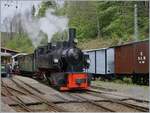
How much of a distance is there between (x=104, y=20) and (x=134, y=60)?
26.6m

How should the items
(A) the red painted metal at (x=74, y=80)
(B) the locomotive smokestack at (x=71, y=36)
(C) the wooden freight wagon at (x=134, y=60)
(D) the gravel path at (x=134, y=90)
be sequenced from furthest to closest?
(C) the wooden freight wagon at (x=134, y=60) < (B) the locomotive smokestack at (x=71, y=36) < (A) the red painted metal at (x=74, y=80) < (D) the gravel path at (x=134, y=90)

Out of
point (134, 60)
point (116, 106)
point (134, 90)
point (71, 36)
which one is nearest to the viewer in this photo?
point (116, 106)

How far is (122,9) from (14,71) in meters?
13.9

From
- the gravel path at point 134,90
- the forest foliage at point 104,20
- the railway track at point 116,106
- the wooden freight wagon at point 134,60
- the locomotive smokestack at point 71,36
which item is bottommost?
the railway track at point 116,106

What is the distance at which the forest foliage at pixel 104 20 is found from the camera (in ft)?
132

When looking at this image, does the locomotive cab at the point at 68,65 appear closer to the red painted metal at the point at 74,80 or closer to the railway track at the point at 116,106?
the red painted metal at the point at 74,80

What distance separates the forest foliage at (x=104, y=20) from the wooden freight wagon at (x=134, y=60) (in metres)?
10.4

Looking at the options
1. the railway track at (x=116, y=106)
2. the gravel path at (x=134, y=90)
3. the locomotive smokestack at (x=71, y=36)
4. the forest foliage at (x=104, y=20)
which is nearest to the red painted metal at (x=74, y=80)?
the gravel path at (x=134, y=90)

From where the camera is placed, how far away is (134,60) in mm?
21703

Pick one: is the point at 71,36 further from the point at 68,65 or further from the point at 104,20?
the point at 104,20

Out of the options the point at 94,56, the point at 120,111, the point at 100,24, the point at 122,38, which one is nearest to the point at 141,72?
the point at 94,56

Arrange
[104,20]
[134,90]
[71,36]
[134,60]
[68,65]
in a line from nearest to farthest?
[134,90]
[68,65]
[71,36]
[134,60]
[104,20]

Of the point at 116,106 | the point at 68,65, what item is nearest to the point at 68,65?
the point at 68,65

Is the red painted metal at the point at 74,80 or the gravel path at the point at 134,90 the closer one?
the gravel path at the point at 134,90
